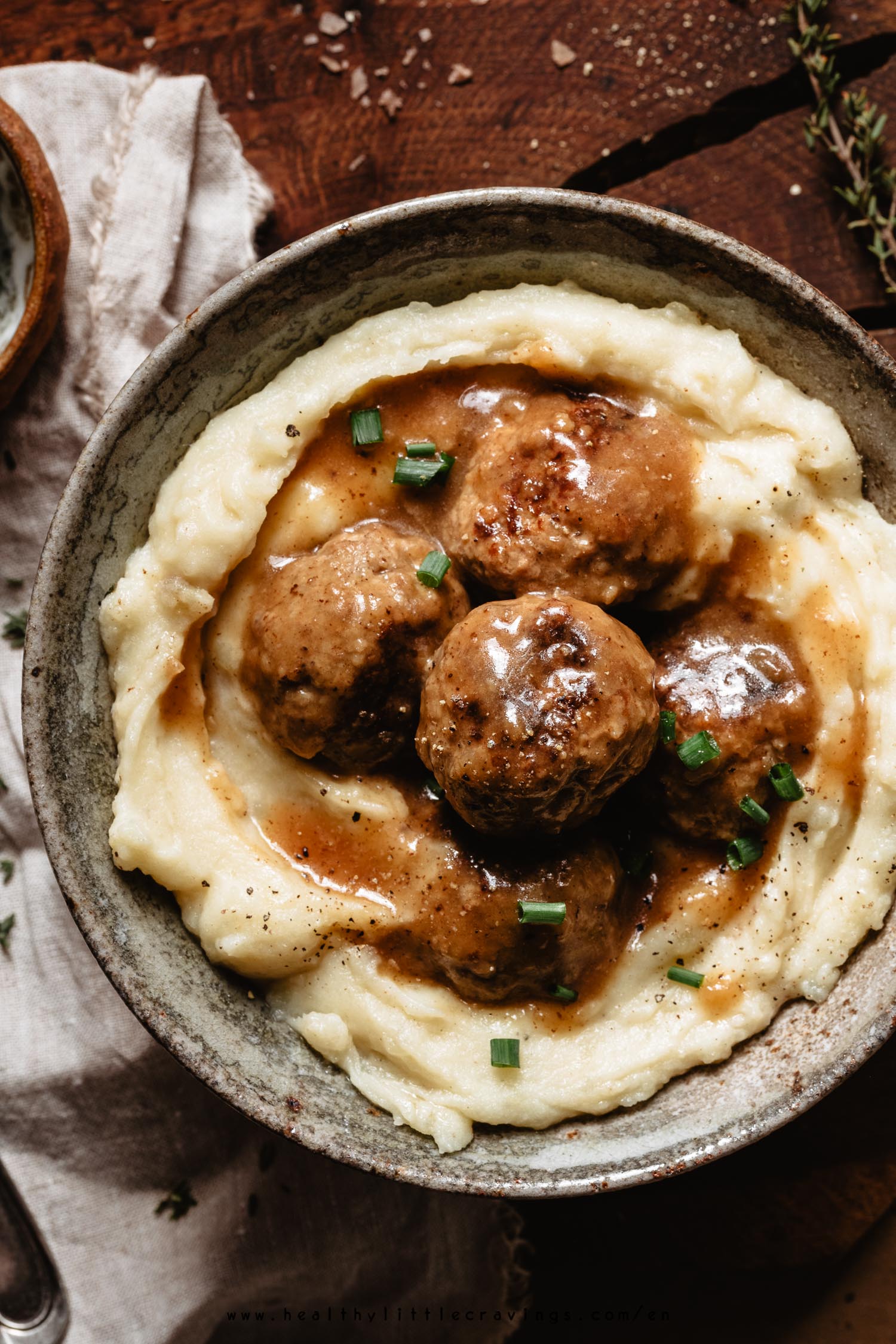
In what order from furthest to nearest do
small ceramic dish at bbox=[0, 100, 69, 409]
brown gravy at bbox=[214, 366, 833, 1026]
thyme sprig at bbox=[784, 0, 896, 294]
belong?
thyme sprig at bbox=[784, 0, 896, 294]
small ceramic dish at bbox=[0, 100, 69, 409]
brown gravy at bbox=[214, 366, 833, 1026]

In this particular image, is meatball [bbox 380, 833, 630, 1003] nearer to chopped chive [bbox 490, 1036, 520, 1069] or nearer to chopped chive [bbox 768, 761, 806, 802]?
chopped chive [bbox 490, 1036, 520, 1069]

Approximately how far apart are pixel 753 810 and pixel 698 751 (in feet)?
1.13

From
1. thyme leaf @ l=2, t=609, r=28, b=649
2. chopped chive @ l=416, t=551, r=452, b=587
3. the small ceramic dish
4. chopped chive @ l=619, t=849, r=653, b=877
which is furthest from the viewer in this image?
thyme leaf @ l=2, t=609, r=28, b=649

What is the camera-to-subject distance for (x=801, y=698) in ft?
14.6

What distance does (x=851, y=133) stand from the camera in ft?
18.0

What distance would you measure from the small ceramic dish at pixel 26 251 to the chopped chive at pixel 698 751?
3.59 m

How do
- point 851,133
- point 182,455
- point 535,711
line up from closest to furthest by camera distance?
point 535,711 < point 182,455 < point 851,133

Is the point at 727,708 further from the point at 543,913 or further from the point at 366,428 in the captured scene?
the point at 366,428

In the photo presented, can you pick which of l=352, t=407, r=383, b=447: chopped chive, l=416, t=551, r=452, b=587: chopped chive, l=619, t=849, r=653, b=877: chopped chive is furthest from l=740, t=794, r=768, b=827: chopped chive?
l=352, t=407, r=383, b=447: chopped chive

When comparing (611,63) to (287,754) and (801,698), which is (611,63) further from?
(287,754)

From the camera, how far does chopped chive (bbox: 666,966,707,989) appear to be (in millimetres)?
4453

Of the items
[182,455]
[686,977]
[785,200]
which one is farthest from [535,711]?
[785,200]

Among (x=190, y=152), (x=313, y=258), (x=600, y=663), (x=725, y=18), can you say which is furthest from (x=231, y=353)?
(x=725, y=18)

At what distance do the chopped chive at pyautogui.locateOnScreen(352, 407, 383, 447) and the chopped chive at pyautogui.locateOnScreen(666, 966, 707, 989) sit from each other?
2.46 m
